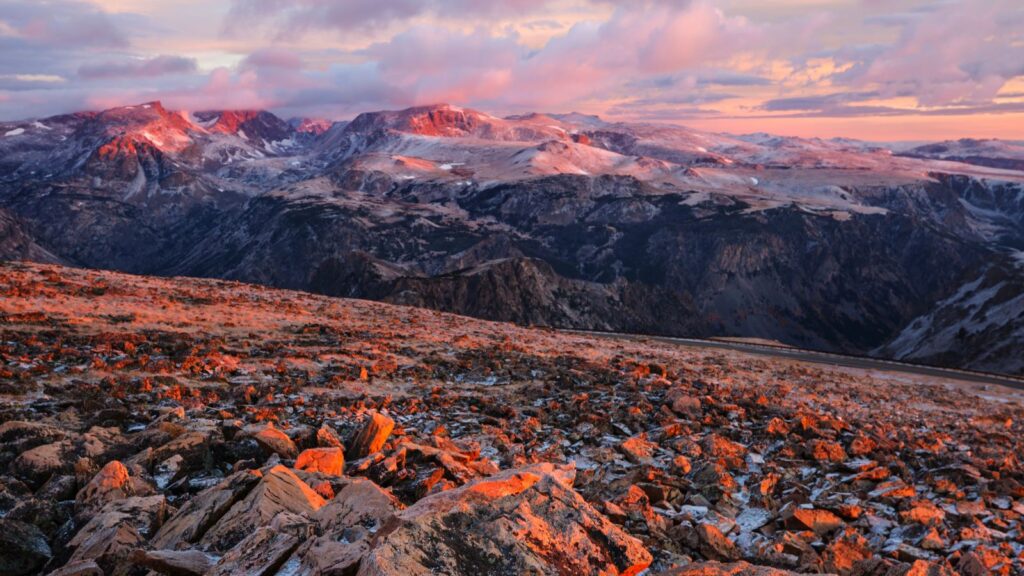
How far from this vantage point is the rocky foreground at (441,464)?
6258 mm

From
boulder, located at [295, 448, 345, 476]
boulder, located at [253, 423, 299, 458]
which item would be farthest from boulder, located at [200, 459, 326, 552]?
boulder, located at [253, 423, 299, 458]

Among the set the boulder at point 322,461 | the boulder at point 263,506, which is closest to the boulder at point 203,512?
the boulder at point 263,506

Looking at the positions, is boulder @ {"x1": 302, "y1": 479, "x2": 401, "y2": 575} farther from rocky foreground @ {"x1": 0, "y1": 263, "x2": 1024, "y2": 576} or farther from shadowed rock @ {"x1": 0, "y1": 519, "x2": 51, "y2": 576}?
shadowed rock @ {"x1": 0, "y1": 519, "x2": 51, "y2": 576}

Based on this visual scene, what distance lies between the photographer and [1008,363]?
85625 millimetres

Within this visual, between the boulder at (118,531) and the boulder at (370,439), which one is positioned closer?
the boulder at (118,531)

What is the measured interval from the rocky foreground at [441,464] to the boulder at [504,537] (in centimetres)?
2

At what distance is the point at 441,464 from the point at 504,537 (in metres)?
4.04

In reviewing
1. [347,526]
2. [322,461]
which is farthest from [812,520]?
[322,461]

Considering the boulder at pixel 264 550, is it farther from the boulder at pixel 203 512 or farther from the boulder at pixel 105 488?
the boulder at pixel 105 488

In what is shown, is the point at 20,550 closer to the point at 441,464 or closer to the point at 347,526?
the point at 347,526

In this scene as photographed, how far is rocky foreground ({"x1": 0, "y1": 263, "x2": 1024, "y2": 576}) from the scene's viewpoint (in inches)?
246

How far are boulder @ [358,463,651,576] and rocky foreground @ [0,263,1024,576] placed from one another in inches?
0.9

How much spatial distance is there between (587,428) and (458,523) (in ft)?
29.8

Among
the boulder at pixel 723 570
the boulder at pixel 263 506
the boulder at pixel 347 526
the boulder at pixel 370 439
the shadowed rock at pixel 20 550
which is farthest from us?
the boulder at pixel 370 439
